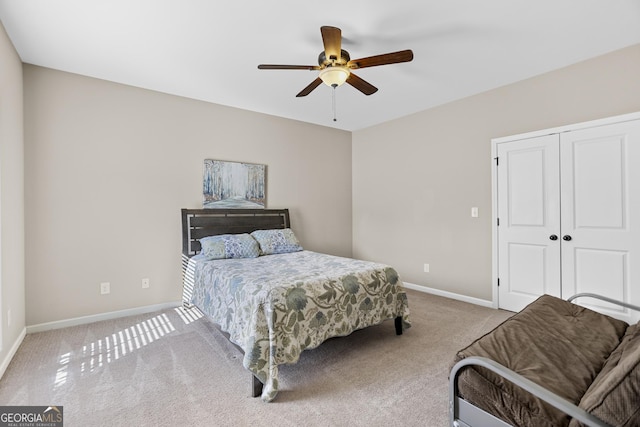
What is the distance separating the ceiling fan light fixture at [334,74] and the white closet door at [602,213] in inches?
96.9

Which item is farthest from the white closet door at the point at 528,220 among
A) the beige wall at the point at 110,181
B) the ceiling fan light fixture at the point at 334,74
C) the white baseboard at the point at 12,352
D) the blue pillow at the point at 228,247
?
the white baseboard at the point at 12,352

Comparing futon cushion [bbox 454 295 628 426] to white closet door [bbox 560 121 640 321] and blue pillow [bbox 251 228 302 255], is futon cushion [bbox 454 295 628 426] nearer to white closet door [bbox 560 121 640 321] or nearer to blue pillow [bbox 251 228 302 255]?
white closet door [bbox 560 121 640 321]

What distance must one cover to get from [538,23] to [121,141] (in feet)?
13.9

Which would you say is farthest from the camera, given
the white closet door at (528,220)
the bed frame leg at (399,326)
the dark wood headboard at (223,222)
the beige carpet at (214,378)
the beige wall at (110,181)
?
the dark wood headboard at (223,222)

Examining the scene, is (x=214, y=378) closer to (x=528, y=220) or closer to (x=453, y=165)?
(x=528, y=220)

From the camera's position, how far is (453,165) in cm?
417

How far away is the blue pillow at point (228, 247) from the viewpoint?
11.5 ft

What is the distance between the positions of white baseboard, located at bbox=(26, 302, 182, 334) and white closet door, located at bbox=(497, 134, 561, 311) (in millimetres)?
4084

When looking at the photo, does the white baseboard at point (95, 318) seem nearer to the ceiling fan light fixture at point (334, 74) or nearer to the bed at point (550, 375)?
the ceiling fan light fixture at point (334, 74)

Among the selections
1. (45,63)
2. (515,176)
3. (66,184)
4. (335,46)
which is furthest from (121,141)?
(515,176)

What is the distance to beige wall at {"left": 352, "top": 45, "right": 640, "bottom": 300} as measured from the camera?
305cm

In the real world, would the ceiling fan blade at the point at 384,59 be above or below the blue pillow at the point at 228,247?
above

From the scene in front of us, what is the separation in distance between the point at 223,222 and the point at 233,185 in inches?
21.5

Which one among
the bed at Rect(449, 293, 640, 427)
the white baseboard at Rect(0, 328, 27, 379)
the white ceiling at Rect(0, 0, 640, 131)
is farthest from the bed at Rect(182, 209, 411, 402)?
the white ceiling at Rect(0, 0, 640, 131)
